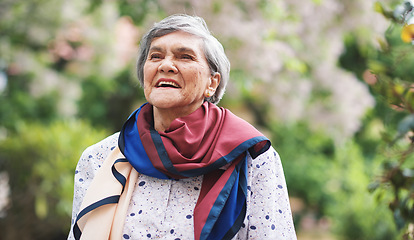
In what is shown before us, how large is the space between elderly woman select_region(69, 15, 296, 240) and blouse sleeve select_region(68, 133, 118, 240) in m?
0.02

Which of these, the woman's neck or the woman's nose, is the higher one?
the woman's nose

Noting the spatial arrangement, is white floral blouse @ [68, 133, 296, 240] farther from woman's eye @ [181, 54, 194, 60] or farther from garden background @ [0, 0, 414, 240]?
garden background @ [0, 0, 414, 240]

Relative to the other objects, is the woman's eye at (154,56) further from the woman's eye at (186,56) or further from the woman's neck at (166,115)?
the woman's neck at (166,115)

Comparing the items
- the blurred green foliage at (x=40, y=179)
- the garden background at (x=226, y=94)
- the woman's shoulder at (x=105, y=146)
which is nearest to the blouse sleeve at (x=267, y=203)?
the woman's shoulder at (x=105, y=146)

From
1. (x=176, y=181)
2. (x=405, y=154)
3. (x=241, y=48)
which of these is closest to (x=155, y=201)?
(x=176, y=181)

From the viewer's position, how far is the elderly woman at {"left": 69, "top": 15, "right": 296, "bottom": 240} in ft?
5.49

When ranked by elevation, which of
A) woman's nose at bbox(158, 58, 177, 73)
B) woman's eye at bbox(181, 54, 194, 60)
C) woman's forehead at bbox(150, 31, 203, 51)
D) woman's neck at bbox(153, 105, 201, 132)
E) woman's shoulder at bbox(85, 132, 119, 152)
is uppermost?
woman's forehead at bbox(150, 31, 203, 51)

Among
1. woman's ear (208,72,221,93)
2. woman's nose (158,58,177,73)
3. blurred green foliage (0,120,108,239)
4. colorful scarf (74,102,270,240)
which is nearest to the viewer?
colorful scarf (74,102,270,240)

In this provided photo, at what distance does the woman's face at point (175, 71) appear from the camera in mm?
1767

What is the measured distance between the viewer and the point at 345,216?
17.3ft

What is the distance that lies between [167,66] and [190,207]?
21.5 inches

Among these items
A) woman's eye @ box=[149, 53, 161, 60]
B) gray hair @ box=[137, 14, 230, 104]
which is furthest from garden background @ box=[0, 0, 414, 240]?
woman's eye @ box=[149, 53, 161, 60]

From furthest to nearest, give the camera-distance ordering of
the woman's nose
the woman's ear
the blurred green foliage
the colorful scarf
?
the blurred green foliage
the woman's ear
the woman's nose
the colorful scarf

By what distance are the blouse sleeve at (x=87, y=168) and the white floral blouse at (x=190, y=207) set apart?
25cm
